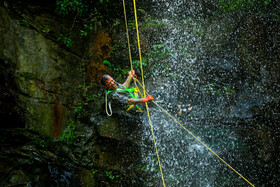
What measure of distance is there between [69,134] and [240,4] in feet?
19.7

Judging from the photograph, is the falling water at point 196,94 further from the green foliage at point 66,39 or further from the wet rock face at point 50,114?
the green foliage at point 66,39

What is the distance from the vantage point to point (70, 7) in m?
5.12

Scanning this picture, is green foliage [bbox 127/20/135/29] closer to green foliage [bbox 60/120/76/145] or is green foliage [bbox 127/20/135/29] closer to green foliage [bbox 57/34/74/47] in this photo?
green foliage [bbox 57/34/74/47]

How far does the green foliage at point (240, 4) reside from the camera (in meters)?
5.78

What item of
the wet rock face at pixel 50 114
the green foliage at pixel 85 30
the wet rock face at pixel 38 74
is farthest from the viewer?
the green foliage at pixel 85 30

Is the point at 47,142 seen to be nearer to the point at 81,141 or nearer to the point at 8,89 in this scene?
the point at 81,141

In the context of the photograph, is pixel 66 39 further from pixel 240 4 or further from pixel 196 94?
pixel 240 4

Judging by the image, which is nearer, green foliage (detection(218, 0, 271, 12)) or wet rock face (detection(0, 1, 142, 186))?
wet rock face (detection(0, 1, 142, 186))

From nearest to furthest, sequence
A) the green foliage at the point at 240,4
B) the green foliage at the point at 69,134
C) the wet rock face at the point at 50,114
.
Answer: the wet rock face at the point at 50,114
the green foliage at the point at 69,134
the green foliage at the point at 240,4

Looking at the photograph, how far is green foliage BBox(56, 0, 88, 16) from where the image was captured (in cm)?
495

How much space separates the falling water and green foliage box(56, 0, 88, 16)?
1.82 metres

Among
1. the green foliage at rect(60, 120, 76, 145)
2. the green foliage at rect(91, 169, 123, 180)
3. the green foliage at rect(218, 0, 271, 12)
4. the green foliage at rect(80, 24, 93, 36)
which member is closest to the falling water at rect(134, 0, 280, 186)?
the green foliage at rect(218, 0, 271, 12)

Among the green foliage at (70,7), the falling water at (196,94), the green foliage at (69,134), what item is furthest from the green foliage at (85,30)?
the green foliage at (69,134)

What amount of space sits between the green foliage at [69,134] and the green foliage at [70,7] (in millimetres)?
2823
